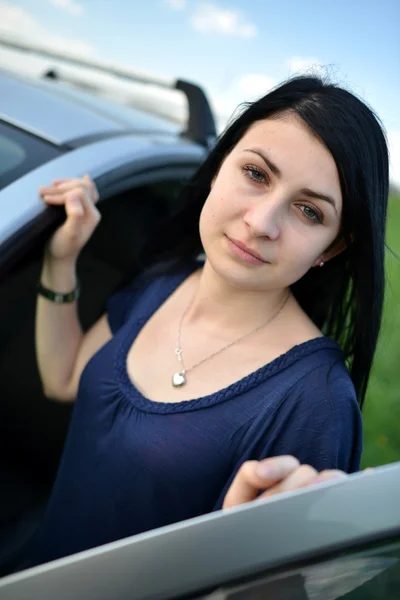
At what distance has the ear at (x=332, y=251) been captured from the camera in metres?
1.54

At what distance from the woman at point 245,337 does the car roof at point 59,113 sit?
0.22m

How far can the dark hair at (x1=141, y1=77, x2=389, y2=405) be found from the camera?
4.52ft

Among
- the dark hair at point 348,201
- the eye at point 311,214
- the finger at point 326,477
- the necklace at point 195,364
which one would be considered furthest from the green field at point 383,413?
the finger at point 326,477

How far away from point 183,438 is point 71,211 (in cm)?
63

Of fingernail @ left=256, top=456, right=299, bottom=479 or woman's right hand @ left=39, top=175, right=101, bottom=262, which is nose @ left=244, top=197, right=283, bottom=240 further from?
fingernail @ left=256, top=456, right=299, bottom=479

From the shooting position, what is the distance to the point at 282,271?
1.41 m

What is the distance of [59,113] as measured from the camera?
184cm

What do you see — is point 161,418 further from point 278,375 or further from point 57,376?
point 57,376

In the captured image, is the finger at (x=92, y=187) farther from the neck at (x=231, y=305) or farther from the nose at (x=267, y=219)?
the nose at (x=267, y=219)

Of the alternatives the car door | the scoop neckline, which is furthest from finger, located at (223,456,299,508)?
the car door

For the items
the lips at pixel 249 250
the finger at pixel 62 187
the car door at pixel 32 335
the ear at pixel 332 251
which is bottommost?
the car door at pixel 32 335

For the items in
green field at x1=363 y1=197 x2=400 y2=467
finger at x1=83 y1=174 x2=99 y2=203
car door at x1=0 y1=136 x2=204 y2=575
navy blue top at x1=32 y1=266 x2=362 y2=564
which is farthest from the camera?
green field at x1=363 y1=197 x2=400 y2=467

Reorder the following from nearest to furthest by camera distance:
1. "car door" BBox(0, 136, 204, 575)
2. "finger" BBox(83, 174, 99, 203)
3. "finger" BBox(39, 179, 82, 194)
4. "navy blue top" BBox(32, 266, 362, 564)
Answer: "navy blue top" BBox(32, 266, 362, 564) < "finger" BBox(39, 179, 82, 194) < "finger" BBox(83, 174, 99, 203) < "car door" BBox(0, 136, 204, 575)

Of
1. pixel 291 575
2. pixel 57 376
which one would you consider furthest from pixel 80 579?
pixel 57 376
